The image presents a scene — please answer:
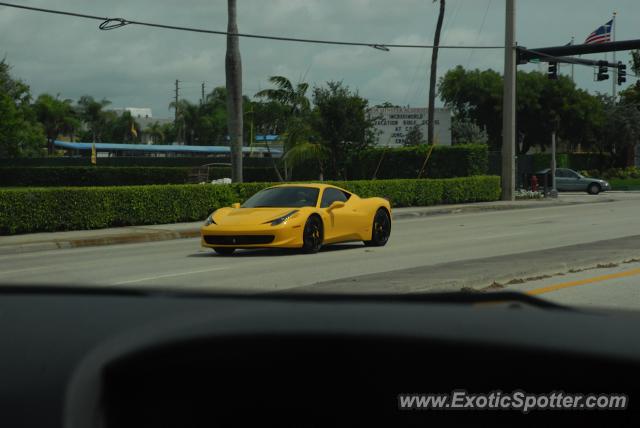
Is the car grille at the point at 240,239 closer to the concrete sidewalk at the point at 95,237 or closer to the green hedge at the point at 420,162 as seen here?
the concrete sidewalk at the point at 95,237

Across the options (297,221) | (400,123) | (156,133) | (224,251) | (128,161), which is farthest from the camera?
(156,133)

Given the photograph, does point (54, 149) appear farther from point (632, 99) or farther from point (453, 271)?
point (453, 271)

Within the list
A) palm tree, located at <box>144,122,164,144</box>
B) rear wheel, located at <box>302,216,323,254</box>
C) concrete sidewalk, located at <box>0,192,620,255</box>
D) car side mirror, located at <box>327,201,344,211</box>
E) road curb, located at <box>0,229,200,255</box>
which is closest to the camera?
rear wheel, located at <box>302,216,323,254</box>

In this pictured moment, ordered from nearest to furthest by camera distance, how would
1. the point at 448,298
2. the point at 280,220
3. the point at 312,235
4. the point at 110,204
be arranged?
the point at 448,298 → the point at 280,220 → the point at 312,235 → the point at 110,204

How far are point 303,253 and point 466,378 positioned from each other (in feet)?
Result: 46.5

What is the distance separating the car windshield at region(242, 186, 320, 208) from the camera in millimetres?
15406

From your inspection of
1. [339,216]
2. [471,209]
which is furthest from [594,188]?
[339,216]

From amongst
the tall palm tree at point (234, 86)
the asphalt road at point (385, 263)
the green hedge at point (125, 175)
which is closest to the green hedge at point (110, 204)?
the tall palm tree at point (234, 86)

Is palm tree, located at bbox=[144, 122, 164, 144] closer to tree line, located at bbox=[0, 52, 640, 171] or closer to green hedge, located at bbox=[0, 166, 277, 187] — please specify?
tree line, located at bbox=[0, 52, 640, 171]

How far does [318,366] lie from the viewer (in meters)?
1.04

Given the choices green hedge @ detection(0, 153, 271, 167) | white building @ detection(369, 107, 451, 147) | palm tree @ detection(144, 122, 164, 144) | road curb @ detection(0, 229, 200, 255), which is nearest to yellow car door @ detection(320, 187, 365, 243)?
road curb @ detection(0, 229, 200, 255)

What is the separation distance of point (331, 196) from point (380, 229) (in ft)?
4.28

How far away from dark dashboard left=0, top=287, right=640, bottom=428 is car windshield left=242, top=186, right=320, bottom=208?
1421cm

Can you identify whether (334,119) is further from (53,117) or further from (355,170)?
(53,117)
